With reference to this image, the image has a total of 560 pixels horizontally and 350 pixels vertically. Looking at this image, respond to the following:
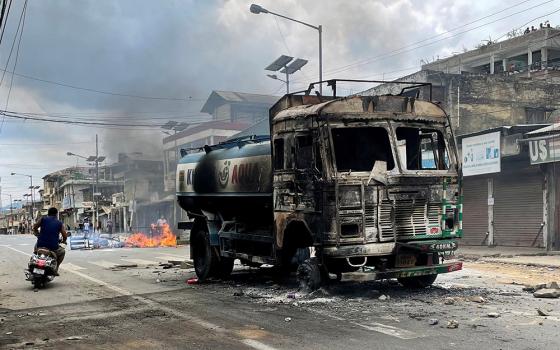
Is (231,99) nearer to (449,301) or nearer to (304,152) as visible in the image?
(304,152)

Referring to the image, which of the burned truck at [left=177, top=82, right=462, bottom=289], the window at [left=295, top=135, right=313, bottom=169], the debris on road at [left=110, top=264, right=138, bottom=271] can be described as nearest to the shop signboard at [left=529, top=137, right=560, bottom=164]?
the burned truck at [left=177, top=82, right=462, bottom=289]

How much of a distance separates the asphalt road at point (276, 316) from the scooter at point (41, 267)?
0.24 m

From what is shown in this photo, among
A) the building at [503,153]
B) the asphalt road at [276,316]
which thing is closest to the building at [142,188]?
the building at [503,153]

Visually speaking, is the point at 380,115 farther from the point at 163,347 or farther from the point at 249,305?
the point at 163,347

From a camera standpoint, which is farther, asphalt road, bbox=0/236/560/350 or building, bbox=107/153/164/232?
building, bbox=107/153/164/232

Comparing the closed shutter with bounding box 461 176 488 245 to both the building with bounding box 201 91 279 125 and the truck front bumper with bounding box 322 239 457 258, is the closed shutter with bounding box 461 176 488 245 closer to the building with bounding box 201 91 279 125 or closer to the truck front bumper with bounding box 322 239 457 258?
the truck front bumper with bounding box 322 239 457 258

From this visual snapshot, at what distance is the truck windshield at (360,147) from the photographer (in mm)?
7652

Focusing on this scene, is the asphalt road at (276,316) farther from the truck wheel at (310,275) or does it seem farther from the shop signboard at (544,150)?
the shop signboard at (544,150)

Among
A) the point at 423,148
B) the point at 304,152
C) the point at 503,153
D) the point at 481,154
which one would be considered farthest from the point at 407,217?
the point at 481,154

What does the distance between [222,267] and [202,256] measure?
2.29ft

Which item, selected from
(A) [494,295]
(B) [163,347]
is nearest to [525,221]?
(A) [494,295]

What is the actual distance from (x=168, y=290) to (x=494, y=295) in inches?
216

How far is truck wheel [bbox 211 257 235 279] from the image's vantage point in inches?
416

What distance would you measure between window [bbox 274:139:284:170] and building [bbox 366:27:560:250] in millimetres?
2712
